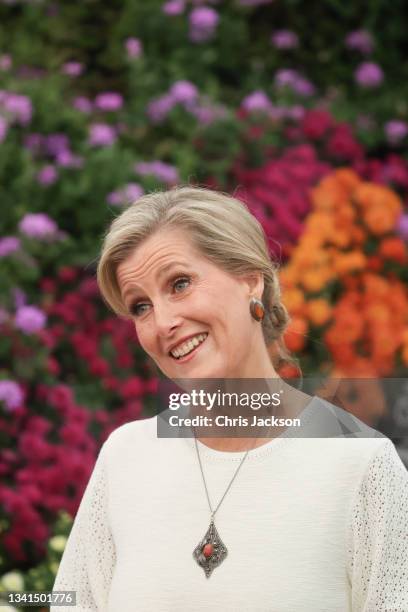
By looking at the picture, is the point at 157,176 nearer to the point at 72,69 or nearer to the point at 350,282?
the point at 72,69

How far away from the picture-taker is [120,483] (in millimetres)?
2039

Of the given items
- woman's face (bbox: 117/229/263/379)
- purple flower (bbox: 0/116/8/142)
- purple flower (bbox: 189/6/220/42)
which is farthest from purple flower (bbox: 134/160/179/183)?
woman's face (bbox: 117/229/263/379)

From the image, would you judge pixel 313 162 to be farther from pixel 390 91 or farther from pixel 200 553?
pixel 200 553

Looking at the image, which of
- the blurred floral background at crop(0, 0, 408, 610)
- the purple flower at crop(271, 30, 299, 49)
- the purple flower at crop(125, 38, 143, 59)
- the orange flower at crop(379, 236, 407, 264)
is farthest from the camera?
the purple flower at crop(271, 30, 299, 49)

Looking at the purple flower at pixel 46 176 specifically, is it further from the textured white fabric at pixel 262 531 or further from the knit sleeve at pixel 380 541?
the knit sleeve at pixel 380 541

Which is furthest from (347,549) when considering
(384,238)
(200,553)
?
(384,238)

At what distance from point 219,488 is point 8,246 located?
7.81 ft

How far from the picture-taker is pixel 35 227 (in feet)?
13.7

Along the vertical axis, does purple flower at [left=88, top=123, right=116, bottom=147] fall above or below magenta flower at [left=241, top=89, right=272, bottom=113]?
above

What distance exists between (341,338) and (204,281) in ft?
9.39

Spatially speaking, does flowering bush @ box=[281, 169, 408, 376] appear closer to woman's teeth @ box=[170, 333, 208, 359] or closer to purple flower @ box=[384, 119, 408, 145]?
purple flower @ box=[384, 119, 408, 145]

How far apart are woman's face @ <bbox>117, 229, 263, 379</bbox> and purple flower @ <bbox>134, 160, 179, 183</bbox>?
111 inches

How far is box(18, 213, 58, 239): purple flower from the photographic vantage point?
4168 mm

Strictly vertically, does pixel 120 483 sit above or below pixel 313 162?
above
